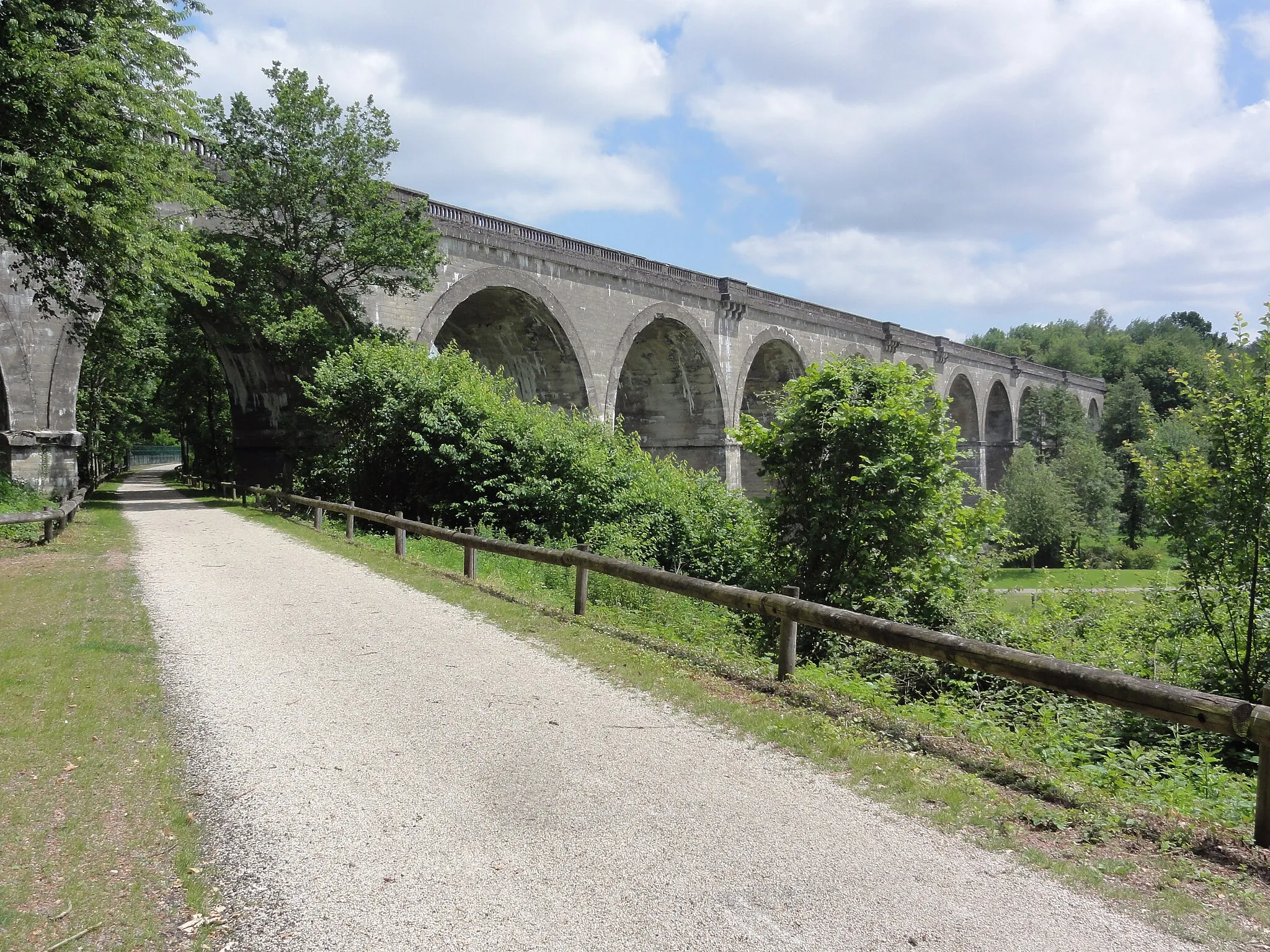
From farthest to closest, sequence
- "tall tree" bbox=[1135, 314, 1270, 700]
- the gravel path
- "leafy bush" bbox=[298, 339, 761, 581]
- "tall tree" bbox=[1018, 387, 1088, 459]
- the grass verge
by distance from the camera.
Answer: "tall tree" bbox=[1018, 387, 1088, 459] < "leafy bush" bbox=[298, 339, 761, 581] < "tall tree" bbox=[1135, 314, 1270, 700] < the grass verge < the gravel path

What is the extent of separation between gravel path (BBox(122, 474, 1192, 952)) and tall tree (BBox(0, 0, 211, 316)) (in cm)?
591

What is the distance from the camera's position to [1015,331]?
463ft

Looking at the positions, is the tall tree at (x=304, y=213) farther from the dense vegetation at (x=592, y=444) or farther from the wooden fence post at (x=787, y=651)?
the wooden fence post at (x=787, y=651)

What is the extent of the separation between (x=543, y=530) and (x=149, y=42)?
8.11 meters

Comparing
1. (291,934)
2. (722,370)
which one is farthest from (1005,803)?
(722,370)

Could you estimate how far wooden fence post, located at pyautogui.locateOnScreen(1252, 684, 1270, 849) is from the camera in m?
3.45

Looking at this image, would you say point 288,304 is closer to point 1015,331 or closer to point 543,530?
point 543,530

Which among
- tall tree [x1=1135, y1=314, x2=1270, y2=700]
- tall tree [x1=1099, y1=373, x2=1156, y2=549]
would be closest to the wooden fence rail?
tall tree [x1=1135, y1=314, x2=1270, y2=700]

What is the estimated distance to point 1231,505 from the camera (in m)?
6.66

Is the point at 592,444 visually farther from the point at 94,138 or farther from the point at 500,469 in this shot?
the point at 94,138

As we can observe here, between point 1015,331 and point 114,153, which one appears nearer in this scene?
point 114,153

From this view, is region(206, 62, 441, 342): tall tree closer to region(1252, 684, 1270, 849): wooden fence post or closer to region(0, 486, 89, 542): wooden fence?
region(0, 486, 89, 542): wooden fence

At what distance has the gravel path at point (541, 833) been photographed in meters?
2.80

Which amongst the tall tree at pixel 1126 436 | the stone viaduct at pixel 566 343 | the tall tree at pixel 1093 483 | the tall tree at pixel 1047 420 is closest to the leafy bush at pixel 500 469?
the stone viaduct at pixel 566 343
